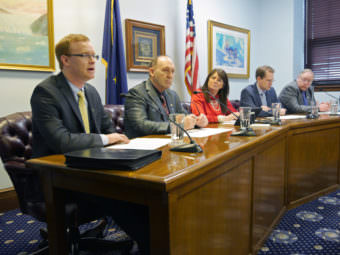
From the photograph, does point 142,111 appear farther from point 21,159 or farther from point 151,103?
point 21,159

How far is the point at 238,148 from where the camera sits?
142cm

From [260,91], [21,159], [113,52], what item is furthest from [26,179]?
[260,91]

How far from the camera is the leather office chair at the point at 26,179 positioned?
5.04 feet

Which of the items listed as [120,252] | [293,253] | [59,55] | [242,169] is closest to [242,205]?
[242,169]

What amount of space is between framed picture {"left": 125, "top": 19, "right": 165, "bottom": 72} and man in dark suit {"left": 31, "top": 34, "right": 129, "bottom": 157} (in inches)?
71.2

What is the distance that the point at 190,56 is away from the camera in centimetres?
420

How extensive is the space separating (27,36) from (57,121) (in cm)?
162

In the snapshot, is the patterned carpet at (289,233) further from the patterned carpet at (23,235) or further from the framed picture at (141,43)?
the framed picture at (141,43)

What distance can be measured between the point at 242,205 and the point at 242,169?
193mm

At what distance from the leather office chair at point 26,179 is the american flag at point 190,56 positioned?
2.58 metres

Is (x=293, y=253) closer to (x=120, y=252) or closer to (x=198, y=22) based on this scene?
(x=120, y=252)

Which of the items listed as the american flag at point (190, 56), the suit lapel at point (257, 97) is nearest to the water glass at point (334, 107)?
the suit lapel at point (257, 97)

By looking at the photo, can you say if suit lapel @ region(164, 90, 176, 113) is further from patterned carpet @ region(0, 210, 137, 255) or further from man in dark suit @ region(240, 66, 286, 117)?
man in dark suit @ region(240, 66, 286, 117)

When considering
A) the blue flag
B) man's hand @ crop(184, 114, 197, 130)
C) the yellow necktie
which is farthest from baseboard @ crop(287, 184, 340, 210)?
the blue flag
